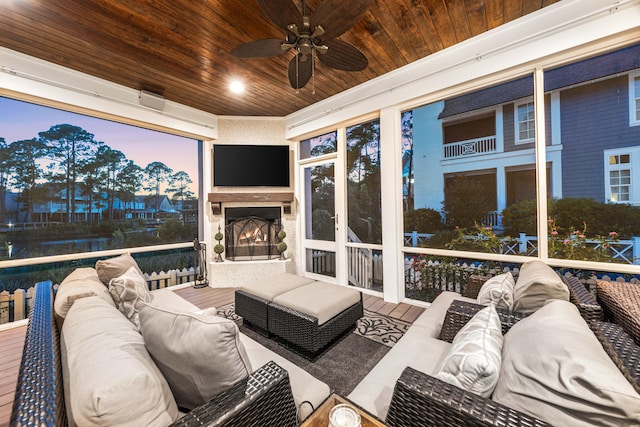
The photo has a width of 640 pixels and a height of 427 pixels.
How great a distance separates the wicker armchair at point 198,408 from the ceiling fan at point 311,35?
203 centimetres

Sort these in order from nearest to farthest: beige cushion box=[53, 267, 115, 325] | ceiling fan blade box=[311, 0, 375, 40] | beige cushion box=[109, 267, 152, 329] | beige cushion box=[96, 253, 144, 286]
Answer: beige cushion box=[53, 267, 115, 325]
ceiling fan blade box=[311, 0, 375, 40]
beige cushion box=[109, 267, 152, 329]
beige cushion box=[96, 253, 144, 286]

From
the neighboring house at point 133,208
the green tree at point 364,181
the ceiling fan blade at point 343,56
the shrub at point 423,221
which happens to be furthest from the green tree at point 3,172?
the shrub at point 423,221

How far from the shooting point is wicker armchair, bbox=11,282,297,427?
681mm

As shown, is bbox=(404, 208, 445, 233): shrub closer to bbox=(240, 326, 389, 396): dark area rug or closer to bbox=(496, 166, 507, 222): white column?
bbox=(496, 166, 507, 222): white column

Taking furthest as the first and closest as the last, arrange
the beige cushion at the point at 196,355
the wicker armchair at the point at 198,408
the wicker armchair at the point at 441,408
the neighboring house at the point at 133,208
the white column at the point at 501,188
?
the neighboring house at the point at 133,208, the white column at the point at 501,188, the beige cushion at the point at 196,355, the wicker armchair at the point at 441,408, the wicker armchair at the point at 198,408

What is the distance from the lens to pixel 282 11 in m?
1.67

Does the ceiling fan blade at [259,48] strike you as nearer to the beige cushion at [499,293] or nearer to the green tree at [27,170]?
the beige cushion at [499,293]

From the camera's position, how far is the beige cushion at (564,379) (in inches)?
27.2

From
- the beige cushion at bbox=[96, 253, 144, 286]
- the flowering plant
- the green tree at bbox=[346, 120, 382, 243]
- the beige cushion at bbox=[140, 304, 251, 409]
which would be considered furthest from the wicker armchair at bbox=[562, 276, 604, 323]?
the beige cushion at bbox=[96, 253, 144, 286]

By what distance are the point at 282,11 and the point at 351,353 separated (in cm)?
262

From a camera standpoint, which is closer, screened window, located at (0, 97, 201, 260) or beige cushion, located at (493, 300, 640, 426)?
beige cushion, located at (493, 300, 640, 426)

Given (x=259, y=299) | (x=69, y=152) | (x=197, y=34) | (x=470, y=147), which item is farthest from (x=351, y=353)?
(x=69, y=152)

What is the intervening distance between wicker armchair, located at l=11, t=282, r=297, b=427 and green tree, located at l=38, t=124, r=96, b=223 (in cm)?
291

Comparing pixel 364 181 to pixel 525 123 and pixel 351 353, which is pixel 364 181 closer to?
pixel 525 123
